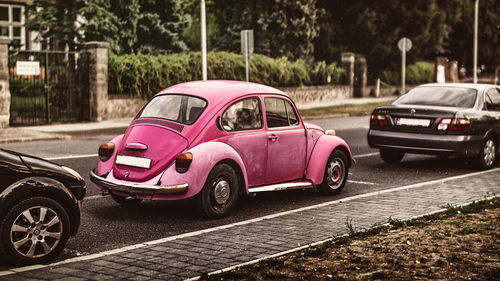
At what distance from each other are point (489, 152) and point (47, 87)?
13.6 metres

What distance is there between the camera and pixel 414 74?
4328cm

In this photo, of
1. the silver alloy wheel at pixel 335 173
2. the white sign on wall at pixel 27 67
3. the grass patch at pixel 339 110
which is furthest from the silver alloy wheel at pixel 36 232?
the grass patch at pixel 339 110

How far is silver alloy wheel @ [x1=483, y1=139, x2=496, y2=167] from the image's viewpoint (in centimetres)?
1248

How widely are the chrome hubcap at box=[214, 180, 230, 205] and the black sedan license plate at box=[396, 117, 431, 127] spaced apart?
508 centimetres

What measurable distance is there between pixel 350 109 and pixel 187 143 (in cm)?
2149

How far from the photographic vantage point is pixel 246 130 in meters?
8.60

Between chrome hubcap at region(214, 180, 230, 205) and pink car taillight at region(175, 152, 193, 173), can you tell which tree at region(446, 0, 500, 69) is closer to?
chrome hubcap at region(214, 180, 230, 205)

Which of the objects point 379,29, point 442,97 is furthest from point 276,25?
point 442,97

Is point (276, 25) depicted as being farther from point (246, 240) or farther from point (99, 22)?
point (246, 240)

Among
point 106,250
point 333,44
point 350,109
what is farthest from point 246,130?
point 333,44

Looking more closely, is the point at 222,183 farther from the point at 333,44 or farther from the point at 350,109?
the point at 333,44

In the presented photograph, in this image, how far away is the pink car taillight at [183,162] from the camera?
775 cm

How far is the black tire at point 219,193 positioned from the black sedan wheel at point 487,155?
5.78m

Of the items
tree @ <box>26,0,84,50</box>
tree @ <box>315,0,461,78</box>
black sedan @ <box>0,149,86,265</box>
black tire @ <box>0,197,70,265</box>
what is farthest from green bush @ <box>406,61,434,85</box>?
black tire @ <box>0,197,70,265</box>
